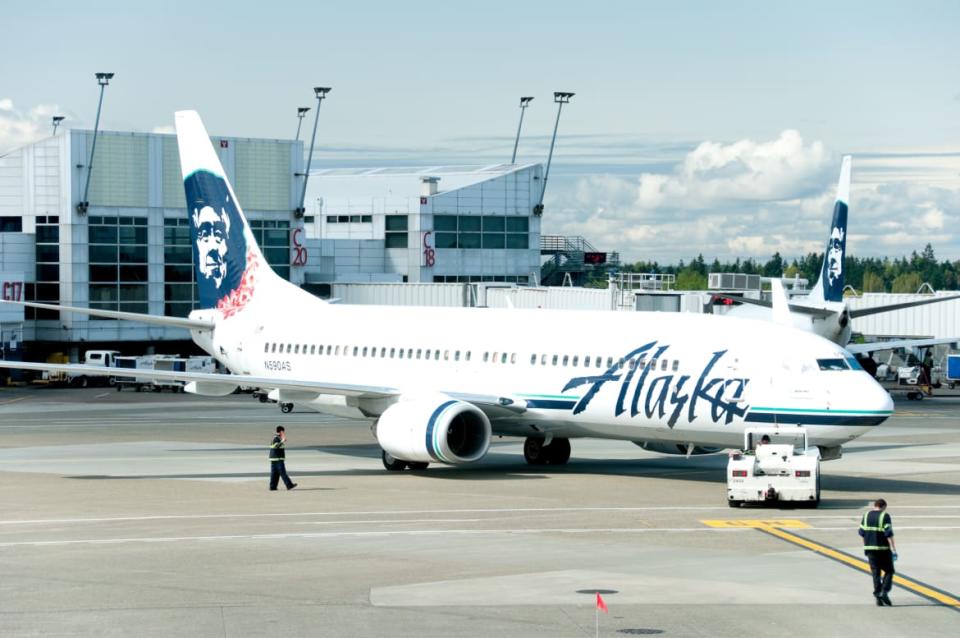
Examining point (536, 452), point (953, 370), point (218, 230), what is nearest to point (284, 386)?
point (536, 452)

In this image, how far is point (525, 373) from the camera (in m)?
43.0

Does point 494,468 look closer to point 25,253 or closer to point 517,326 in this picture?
point 517,326

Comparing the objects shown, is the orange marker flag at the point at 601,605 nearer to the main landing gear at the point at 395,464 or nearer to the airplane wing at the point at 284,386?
the airplane wing at the point at 284,386

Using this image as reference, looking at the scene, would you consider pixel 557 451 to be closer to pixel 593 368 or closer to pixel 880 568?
pixel 593 368

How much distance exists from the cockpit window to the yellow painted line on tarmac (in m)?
6.11

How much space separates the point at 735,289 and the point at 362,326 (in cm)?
5176

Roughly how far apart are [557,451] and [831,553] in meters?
18.7

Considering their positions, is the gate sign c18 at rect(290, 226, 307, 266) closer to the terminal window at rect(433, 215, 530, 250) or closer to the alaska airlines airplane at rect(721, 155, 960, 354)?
the terminal window at rect(433, 215, 530, 250)

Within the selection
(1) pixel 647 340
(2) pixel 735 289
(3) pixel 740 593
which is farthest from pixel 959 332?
Result: (3) pixel 740 593

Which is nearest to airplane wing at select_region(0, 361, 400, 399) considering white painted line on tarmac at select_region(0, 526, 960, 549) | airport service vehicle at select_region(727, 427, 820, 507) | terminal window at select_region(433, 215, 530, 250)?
white painted line on tarmac at select_region(0, 526, 960, 549)

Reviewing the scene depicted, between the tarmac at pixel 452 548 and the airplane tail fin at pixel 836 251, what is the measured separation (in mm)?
25300

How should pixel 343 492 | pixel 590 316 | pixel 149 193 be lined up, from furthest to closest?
pixel 149 193, pixel 590 316, pixel 343 492

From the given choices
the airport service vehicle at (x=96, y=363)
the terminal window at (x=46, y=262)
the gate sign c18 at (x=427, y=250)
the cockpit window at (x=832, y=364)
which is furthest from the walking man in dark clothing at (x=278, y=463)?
the gate sign c18 at (x=427, y=250)

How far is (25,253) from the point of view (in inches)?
3984
